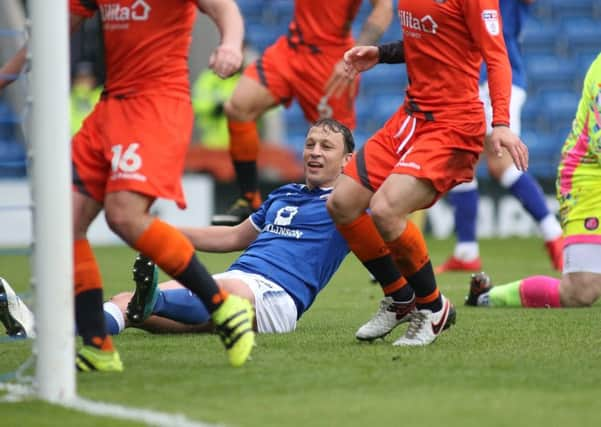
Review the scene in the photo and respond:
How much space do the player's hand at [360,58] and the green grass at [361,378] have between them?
1.17m

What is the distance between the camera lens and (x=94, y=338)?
4.45 m

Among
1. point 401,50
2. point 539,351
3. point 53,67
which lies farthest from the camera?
point 401,50

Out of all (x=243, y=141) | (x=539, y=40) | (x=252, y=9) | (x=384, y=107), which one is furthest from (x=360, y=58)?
(x=539, y=40)

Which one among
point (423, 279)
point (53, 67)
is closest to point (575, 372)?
point (423, 279)

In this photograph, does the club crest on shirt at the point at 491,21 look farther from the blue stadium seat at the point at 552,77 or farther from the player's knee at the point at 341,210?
the blue stadium seat at the point at 552,77

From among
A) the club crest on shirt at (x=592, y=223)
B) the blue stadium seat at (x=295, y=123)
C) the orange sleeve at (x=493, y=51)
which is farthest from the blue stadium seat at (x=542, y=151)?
the orange sleeve at (x=493, y=51)

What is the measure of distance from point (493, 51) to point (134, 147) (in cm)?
148

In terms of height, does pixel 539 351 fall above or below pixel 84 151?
below

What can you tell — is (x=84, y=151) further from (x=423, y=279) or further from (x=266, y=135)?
(x=266, y=135)

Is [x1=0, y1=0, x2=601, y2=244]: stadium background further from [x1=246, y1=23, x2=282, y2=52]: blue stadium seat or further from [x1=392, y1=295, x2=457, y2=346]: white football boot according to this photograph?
[x1=392, y1=295, x2=457, y2=346]: white football boot

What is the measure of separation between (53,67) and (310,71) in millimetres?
4317

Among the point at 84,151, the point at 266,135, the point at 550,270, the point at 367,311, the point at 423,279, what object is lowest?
the point at 266,135

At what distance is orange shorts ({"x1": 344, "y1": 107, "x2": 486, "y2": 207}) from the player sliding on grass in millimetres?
1407

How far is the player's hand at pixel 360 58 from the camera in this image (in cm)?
540
